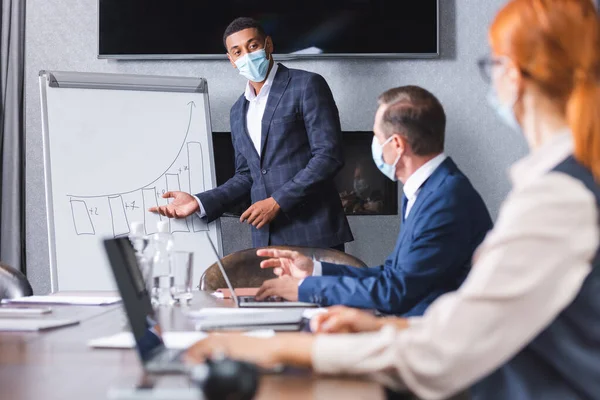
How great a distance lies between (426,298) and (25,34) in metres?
2.87

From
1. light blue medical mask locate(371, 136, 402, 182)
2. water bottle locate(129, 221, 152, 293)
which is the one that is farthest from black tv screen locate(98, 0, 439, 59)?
water bottle locate(129, 221, 152, 293)

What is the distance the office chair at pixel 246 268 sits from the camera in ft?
8.71

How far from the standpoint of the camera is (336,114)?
11.4 ft

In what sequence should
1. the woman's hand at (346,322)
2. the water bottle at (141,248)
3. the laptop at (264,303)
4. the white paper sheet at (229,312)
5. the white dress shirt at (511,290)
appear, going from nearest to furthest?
the white dress shirt at (511,290) → the woman's hand at (346,322) → the white paper sheet at (229,312) → the water bottle at (141,248) → the laptop at (264,303)

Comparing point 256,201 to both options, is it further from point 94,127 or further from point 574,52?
point 574,52

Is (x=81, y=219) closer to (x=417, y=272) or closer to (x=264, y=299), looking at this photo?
(x=264, y=299)

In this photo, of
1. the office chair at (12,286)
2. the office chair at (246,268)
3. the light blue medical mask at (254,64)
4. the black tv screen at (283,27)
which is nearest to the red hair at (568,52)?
the office chair at (246,268)

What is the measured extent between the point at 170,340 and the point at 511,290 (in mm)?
679

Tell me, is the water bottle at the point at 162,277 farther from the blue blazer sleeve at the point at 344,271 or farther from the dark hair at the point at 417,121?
the dark hair at the point at 417,121

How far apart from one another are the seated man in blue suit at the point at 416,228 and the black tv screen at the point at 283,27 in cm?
186

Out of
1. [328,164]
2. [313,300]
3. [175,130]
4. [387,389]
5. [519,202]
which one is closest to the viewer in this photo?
[519,202]

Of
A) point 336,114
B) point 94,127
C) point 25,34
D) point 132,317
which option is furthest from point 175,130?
point 132,317

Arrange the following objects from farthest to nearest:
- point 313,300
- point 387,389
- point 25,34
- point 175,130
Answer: point 25,34 < point 175,130 < point 313,300 < point 387,389

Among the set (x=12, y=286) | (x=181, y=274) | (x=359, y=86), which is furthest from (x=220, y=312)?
(x=359, y=86)
